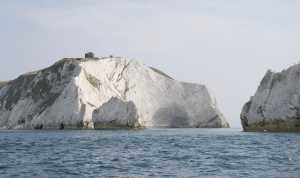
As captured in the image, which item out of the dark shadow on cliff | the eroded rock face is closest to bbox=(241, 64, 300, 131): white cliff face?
the eroded rock face

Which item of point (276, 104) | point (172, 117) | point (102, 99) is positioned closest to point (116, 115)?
point (102, 99)

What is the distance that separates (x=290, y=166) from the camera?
32.4m

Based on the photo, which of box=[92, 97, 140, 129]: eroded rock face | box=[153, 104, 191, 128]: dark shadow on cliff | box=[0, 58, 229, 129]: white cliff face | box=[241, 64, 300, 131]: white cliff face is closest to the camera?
box=[241, 64, 300, 131]: white cliff face

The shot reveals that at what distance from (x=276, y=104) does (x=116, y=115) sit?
4170 centimetres

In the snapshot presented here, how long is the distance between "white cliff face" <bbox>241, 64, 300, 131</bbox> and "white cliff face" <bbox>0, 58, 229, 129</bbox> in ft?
102

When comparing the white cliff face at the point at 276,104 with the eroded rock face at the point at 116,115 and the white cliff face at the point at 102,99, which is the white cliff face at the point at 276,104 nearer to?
the eroded rock face at the point at 116,115

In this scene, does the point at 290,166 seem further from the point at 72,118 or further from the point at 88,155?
the point at 72,118

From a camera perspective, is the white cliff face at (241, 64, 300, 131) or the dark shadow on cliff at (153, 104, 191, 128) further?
the dark shadow on cliff at (153, 104, 191, 128)

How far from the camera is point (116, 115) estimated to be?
4483 inches

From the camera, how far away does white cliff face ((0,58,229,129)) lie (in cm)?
11444

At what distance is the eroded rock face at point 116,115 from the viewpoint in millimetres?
112312

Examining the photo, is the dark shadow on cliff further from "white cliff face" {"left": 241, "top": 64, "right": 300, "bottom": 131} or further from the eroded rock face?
"white cliff face" {"left": 241, "top": 64, "right": 300, "bottom": 131}

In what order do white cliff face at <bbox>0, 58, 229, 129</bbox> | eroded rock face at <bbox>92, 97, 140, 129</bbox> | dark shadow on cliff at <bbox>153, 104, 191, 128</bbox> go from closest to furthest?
eroded rock face at <bbox>92, 97, 140, 129</bbox>, white cliff face at <bbox>0, 58, 229, 129</bbox>, dark shadow on cliff at <bbox>153, 104, 191, 128</bbox>

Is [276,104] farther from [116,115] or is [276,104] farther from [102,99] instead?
[102,99]
